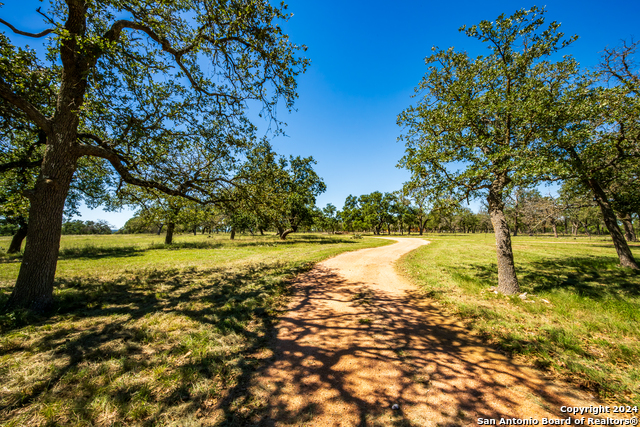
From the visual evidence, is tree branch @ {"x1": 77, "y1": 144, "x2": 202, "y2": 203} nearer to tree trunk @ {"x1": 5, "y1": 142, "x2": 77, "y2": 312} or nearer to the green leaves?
tree trunk @ {"x1": 5, "y1": 142, "x2": 77, "y2": 312}

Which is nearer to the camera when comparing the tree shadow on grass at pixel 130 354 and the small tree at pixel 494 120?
the tree shadow on grass at pixel 130 354

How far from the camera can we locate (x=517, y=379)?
12.3ft

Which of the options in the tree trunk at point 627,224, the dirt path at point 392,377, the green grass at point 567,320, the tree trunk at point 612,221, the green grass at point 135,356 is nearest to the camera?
the green grass at point 135,356

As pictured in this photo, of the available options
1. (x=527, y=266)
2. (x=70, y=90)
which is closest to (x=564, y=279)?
(x=527, y=266)

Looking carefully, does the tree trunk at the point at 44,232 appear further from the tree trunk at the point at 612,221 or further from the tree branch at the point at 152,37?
the tree trunk at the point at 612,221

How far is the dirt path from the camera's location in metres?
3.05

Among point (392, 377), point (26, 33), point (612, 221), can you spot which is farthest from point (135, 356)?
point (612, 221)

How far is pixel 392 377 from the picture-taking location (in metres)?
3.78

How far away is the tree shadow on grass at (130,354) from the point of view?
2.93 metres

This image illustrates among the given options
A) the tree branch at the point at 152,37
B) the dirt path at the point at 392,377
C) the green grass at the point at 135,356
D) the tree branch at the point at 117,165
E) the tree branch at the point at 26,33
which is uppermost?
the tree branch at the point at 152,37

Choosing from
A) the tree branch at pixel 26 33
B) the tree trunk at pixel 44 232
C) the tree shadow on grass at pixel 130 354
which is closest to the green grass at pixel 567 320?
the tree shadow on grass at pixel 130 354

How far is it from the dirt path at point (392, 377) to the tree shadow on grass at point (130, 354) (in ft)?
2.93

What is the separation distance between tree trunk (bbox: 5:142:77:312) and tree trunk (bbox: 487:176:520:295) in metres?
14.5

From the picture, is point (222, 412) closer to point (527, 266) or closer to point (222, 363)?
point (222, 363)
